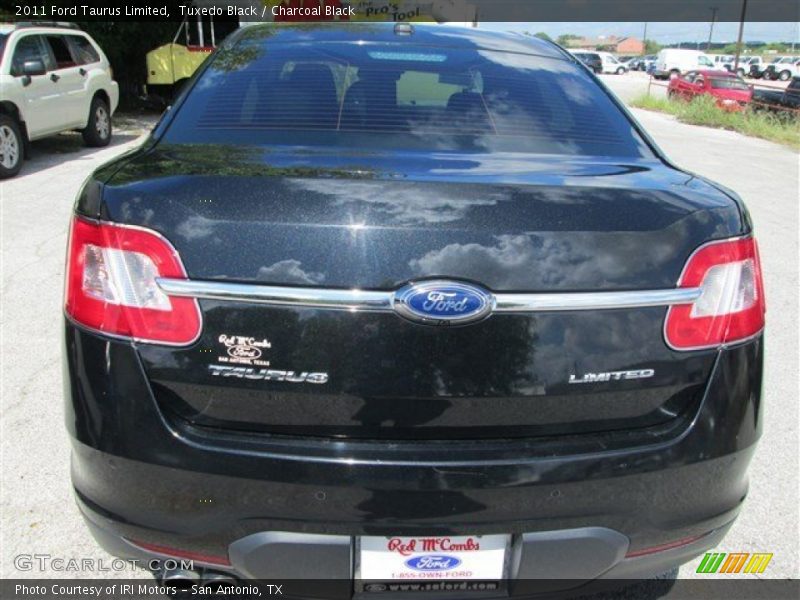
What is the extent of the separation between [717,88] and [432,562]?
26349 millimetres

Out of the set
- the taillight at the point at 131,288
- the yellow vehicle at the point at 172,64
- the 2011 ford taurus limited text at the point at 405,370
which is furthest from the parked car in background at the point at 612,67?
the taillight at the point at 131,288

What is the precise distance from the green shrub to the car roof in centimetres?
1507

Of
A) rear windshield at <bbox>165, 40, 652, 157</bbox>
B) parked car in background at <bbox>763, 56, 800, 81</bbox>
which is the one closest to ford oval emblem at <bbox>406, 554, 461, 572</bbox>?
rear windshield at <bbox>165, 40, 652, 157</bbox>

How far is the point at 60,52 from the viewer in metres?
10.6

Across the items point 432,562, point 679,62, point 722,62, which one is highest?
point 432,562

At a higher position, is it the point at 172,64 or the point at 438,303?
the point at 438,303

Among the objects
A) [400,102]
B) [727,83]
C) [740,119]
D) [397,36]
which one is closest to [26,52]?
[397,36]

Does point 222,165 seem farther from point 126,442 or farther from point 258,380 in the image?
point 126,442

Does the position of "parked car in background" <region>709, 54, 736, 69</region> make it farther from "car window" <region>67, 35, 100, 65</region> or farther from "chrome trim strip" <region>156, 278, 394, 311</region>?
"chrome trim strip" <region>156, 278, 394, 311</region>

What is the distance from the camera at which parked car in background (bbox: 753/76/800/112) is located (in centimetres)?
2022

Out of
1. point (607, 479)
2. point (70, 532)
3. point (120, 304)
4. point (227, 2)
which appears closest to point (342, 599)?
point (607, 479)

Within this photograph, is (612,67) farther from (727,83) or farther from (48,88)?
(48,88)

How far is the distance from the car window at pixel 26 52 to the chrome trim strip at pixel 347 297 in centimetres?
925

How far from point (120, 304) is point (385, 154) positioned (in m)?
0.84
